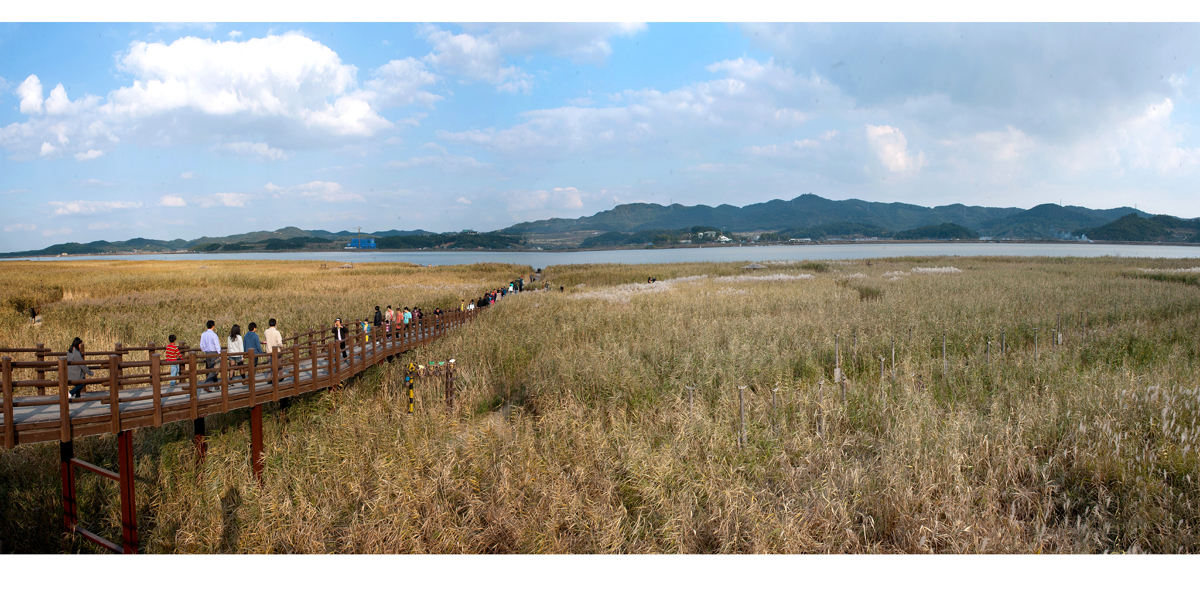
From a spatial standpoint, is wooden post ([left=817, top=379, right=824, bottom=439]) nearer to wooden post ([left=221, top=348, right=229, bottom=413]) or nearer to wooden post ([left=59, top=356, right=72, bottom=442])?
wooden post ([left=221, top=348, right=229, bottom=413])

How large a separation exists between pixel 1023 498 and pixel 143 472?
57.2ft

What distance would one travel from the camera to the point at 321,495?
32.8 feet

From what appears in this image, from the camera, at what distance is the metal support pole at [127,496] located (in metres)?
9.92

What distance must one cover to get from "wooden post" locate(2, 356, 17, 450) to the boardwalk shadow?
3.42 meters

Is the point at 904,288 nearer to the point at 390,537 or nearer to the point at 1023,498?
the point at 1023,498

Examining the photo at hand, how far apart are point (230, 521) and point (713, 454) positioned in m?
9.49

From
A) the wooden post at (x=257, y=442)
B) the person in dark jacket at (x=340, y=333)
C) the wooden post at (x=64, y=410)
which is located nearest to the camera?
the wooden post at (x=64, y=410)

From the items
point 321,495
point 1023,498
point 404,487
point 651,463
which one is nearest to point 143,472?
point 321,495

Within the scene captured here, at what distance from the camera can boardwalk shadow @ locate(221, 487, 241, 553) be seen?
9828 millimetres

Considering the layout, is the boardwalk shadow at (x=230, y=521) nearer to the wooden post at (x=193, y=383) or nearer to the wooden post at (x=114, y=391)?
the wooden post at (x=193, y=383)

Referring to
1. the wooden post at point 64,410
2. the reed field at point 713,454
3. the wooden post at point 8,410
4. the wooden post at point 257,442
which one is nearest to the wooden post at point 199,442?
the reed field at point 713,454

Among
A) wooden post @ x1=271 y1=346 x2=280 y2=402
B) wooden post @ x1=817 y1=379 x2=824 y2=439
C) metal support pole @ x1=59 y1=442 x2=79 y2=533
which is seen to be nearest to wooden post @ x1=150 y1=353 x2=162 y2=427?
wooden post @ x1=271 y1=346 x2=280 y2=402

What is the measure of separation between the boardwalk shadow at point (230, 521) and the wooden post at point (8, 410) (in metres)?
3.42

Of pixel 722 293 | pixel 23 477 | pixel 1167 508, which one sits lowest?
pixel 23 477
